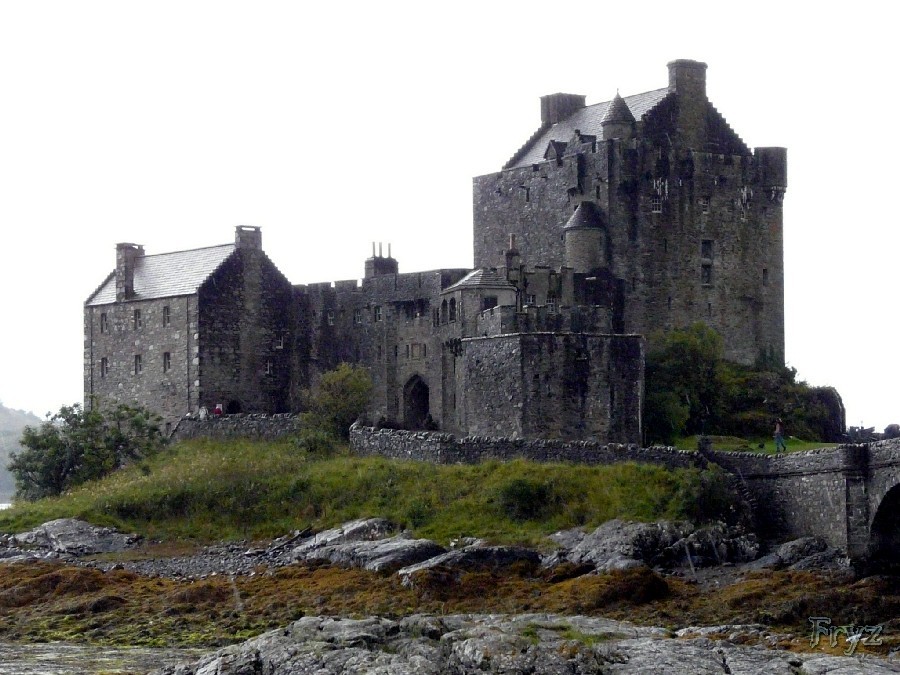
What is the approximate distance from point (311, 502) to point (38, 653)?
15.3 metres

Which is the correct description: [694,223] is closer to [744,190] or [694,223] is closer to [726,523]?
[744,190]

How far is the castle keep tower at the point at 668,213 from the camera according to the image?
7012 cm

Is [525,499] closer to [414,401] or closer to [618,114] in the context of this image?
[414,401]

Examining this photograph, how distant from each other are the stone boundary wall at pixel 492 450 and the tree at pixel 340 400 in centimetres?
147

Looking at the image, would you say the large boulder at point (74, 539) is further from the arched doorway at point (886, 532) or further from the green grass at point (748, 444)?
the arched doorway at point (886, 532)

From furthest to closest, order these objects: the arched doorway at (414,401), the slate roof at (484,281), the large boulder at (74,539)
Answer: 1. the arched doorway at (414,401)
2. the slate roof at (484,281)
3. the large boulder at (74,539)

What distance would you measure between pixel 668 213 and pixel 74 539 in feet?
78.7

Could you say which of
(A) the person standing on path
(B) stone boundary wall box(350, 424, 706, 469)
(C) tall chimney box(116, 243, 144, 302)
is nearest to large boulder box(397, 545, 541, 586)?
(B) stone boundary wall box(350, 424, 706, 469)

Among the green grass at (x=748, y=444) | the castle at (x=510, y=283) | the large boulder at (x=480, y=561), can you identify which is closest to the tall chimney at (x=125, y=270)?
the castle at (x=510, y=283)

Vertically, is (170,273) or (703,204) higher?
(703,204)

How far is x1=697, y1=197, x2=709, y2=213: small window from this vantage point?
71250 millimetres

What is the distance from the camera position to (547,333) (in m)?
61.6

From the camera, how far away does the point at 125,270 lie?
76.2 m

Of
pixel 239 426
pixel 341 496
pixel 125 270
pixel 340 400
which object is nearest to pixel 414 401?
pixel 340 400
